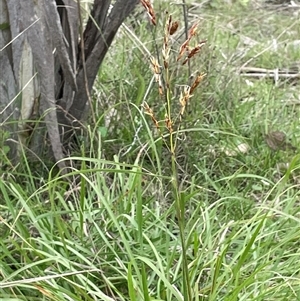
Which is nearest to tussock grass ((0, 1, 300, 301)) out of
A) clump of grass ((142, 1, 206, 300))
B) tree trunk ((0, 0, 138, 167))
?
clump of grass ((142, 1, 206, 300))

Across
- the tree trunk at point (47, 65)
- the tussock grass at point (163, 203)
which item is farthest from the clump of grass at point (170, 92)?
the tree trunk at point (47, 65)

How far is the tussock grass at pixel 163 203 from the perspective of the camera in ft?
4.65

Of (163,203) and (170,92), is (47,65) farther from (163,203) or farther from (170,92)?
(170,92)

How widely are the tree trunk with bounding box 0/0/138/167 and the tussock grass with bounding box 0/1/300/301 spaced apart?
109 mm

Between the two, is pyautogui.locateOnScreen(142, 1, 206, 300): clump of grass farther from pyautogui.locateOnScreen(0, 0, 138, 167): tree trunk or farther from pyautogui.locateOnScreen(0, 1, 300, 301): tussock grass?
pyautogui.locateOnScreen(0, 0, 138, 167): tree trunk

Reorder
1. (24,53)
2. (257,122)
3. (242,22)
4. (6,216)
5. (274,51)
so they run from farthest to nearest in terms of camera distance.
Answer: (242,22)
(274,51)
(257,122)
(24,53)
(6,216)

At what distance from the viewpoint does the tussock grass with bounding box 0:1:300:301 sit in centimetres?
142

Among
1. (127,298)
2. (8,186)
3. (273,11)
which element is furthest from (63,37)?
(273,11)

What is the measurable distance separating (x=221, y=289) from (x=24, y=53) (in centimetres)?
96

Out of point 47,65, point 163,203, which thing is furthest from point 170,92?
point 47,65

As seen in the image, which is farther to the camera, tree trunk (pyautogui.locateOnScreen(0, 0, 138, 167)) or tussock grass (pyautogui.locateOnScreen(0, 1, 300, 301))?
tree trunk (pyautogui.locateOnScreen(0, 0, 138, 167))

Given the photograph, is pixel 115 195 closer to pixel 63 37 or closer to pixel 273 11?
pixel 63 37

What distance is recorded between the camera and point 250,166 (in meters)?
2.20

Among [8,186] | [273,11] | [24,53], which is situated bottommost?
[273,11]
